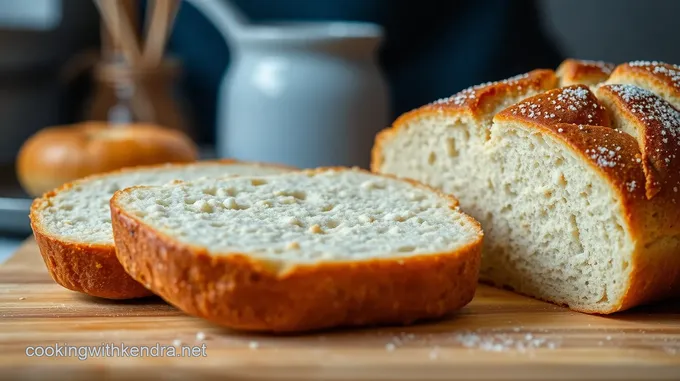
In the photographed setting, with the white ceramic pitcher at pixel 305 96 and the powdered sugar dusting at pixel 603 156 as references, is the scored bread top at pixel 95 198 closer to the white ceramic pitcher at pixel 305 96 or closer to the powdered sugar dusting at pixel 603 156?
the white ceramic pitcher at pixel 305 96

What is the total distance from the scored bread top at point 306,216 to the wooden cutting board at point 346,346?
0.67 feet

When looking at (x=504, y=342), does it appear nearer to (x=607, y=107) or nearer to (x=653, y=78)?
(x=607, y=107)

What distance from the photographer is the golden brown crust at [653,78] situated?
2.26 meters

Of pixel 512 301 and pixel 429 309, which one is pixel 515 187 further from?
pixel 429 309

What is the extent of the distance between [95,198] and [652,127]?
5.63 feet

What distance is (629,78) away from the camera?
236 centimetres

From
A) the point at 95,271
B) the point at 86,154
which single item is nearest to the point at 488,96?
the point at 95,271

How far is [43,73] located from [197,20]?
1.14m

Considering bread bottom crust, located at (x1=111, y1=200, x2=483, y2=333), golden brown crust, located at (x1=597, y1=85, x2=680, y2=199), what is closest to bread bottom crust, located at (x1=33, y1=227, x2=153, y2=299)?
bread bottom crust, located at (x1=111, y1=200, x2=483, y2=333)

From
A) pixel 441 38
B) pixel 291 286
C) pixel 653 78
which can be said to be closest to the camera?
pixel 291 286

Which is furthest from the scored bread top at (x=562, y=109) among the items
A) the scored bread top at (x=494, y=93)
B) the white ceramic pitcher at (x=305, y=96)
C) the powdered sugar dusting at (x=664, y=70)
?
the white ceramic pitcher at (x=305, y=96)

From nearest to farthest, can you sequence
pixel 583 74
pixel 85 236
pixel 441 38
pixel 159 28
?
pixel 85 236 → pixel 583 74 → pixel 159 28 → pixel 441 38

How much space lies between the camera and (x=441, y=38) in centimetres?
503

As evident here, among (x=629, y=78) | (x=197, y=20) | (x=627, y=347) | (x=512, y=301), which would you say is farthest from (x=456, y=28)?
(x=627, y=347)
